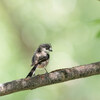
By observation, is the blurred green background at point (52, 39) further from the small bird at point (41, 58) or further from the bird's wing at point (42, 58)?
the bird's wing at point (42, 58)

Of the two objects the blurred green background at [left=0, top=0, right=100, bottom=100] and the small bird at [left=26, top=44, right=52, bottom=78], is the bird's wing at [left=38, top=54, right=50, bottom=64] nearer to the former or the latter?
the small bird at [left=26, top=44, right=52, bottom=78]

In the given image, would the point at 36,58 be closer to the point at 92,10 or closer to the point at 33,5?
the point at 92,10

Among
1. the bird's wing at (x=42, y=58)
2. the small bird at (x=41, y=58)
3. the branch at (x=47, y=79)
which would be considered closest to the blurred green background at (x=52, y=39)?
the small bird at (x=41, y=58)

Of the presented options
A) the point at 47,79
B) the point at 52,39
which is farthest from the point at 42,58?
the point at 52,39

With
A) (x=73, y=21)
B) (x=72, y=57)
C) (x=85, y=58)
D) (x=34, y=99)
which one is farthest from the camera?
(x=73, y=21)

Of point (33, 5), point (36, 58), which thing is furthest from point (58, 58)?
point (36, 58)

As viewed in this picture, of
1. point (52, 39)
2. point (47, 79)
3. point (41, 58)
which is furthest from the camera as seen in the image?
point (52, 39)

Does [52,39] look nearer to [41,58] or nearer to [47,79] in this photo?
[41,58]
